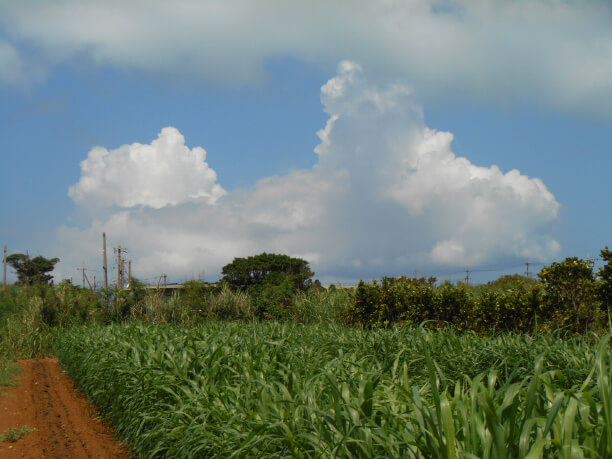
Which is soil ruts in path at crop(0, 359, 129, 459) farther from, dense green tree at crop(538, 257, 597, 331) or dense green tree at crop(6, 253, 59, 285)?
dense green tree at crop(6, 253, 59, 285)

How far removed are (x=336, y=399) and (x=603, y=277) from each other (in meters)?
7.09

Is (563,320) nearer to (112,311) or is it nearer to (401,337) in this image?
(401,337)

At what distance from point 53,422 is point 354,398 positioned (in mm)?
5166

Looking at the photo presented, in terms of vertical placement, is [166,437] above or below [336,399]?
below

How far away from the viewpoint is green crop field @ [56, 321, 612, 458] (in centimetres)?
235

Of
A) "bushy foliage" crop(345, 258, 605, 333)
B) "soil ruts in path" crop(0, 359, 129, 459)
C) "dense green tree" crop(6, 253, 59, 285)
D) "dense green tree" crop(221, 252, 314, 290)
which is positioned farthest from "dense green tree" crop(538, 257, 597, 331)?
"dense green tree" crop(6, 253, 59, 285)

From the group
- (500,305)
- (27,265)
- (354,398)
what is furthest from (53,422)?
(27,265)

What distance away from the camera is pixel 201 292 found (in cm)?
1636

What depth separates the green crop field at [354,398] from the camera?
2352mm

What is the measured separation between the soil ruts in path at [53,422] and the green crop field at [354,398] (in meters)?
0.30

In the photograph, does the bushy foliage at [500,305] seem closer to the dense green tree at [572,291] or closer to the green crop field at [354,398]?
the dense green tree at [572,291]

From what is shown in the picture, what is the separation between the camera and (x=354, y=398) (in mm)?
3156

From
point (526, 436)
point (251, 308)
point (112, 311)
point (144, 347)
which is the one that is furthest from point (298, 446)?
point (112, 311)

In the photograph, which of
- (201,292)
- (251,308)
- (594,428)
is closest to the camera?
(594,428)
